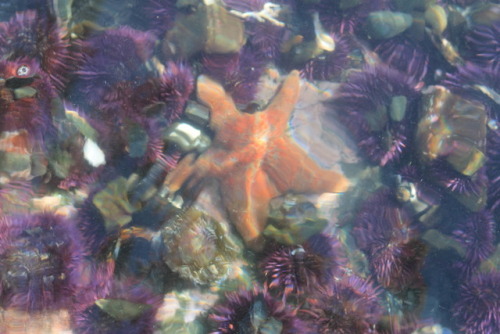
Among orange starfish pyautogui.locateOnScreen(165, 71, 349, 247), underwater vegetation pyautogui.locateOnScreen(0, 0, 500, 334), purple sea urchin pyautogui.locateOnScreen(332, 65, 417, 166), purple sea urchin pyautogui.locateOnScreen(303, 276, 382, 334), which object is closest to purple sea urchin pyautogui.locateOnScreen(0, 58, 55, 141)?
underwater vegetation pyautogui.locateOnScreen(0, 0, 500, 334)

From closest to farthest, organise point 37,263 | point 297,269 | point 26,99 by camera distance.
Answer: point 37,263 < point 26,99 < point 297,269

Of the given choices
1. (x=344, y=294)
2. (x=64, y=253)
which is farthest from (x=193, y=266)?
(x=344, y=294)

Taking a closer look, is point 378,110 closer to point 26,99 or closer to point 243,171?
point 243,171

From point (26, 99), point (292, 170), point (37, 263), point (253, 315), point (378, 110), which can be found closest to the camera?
point (37, 263)

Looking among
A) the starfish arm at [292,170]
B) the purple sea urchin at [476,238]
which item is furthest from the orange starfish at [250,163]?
the purple sea urchin at [476,238]

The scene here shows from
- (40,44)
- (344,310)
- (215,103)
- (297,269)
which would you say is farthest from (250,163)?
(40,44)

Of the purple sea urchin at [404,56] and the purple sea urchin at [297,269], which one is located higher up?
the purple sea urchin at [404,56]

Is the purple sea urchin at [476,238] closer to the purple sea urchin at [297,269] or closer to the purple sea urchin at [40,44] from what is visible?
the purple sea urchin at [297,269]
